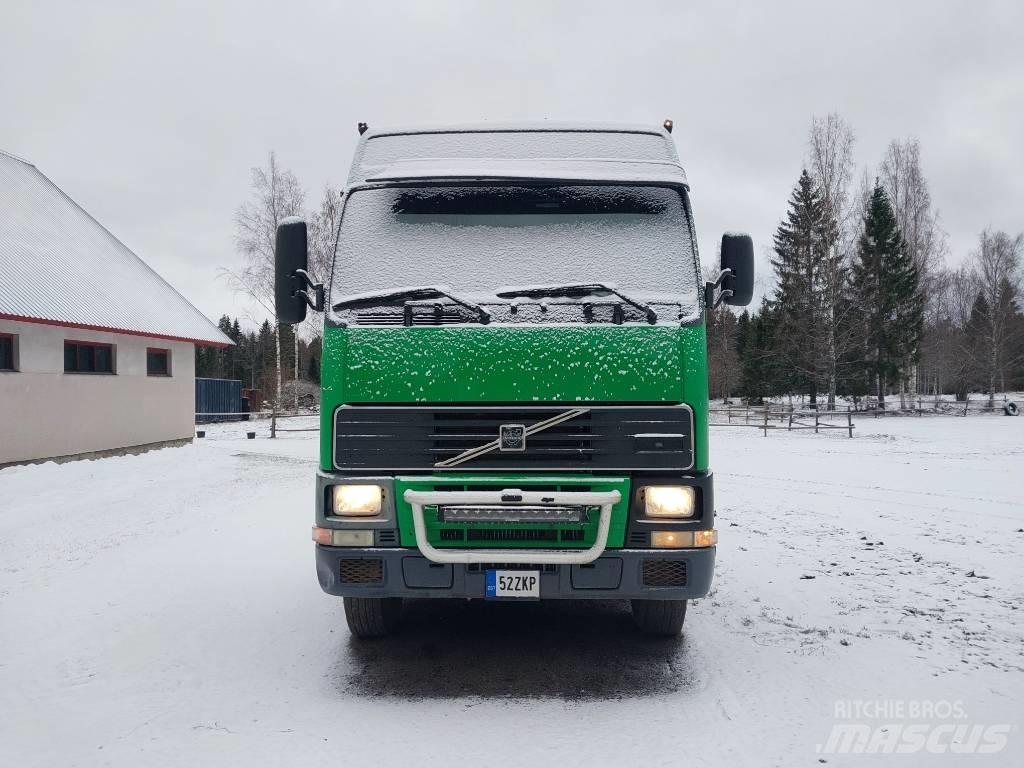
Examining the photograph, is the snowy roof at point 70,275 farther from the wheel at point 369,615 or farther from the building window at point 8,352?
the wheel at point 369,615

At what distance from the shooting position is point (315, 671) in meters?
4.02

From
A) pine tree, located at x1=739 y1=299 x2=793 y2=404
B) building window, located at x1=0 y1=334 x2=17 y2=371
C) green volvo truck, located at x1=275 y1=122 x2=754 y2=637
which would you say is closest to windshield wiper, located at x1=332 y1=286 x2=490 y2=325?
green volvo truck, located at x1=275 y1=122 x2=754 y2=637

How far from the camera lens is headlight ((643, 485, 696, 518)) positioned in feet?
12.1

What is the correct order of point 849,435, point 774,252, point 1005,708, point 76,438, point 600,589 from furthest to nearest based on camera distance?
1. point 774,252
2. point 849,435
3. point 76,438
4. point 600,589
5. point 1005,708

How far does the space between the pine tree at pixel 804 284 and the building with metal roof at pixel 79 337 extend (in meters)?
25.0

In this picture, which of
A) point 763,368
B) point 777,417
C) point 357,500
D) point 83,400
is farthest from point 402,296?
point 763,368

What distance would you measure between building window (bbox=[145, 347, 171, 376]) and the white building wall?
0.12m

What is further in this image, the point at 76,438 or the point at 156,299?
the point at 156,299

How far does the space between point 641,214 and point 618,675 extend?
2.63m

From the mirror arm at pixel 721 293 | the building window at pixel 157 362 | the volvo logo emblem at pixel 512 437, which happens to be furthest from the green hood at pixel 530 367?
the building window at pixel 157 362

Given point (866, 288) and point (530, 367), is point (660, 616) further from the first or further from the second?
point (866, 288)

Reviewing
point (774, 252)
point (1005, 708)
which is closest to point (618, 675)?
point (1005, 708)

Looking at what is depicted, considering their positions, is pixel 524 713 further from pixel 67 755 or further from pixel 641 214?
pixel 641 214

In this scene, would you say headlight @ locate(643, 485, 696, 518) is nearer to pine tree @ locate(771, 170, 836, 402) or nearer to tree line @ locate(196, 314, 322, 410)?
pine tree @ locate(771, 170, 836, 402)
